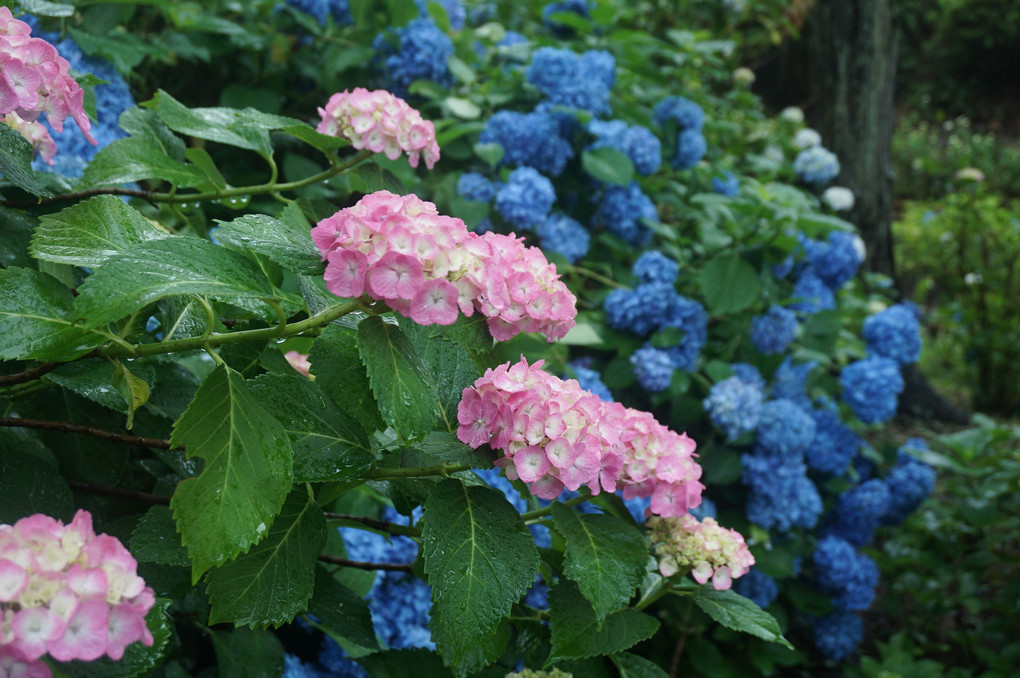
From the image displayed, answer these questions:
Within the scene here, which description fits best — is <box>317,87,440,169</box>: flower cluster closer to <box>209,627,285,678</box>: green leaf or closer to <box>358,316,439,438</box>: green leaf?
<box>358,316,439,438</box>: green leaf

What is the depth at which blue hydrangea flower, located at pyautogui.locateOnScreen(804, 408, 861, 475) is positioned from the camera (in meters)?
2.38

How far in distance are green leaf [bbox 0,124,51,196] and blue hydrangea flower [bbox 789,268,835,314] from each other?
82.1 inches

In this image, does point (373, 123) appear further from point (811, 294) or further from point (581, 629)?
point (811, 294)

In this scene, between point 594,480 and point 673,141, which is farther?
point 673,141

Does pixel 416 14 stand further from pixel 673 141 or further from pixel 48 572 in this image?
pixel 48 572

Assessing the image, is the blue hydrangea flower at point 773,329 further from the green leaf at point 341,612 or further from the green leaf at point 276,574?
the green leaf at point 276,574

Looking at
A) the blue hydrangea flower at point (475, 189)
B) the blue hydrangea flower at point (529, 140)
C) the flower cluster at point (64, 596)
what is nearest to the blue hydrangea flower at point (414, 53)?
the blue hydrangea flower at point (529, 140)

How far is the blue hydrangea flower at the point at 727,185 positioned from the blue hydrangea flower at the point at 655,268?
0.61 metres

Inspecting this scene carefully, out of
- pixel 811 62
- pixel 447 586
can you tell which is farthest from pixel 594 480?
pixel 811 62

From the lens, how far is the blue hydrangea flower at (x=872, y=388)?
2.37 m

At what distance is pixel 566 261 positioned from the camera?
6.54 feet

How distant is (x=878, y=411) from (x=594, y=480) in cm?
Result: 192

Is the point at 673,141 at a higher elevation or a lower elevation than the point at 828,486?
higher

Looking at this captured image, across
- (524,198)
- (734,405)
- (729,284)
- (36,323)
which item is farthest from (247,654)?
(729,284)
